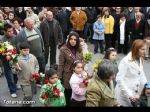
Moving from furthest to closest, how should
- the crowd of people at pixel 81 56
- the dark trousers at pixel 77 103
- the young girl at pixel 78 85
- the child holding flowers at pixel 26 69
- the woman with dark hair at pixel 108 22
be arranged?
the woman with dark hair at pixel 108 22 < the child holding flowers at pixel 26 69 < the dark trousers at pixel 77 103 < the young girl at pixel 78 85 < the crowd of people at pixel 81 56

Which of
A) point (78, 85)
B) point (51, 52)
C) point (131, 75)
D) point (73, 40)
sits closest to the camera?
point (131, 75)

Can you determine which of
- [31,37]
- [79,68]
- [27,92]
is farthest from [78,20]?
[79,68]

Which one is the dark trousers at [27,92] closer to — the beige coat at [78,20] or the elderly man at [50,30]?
the elderly man at [50,30]

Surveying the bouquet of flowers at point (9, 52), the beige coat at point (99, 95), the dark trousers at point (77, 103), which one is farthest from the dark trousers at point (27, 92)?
the beige coat at point (99, 95)

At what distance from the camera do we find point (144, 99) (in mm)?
6461

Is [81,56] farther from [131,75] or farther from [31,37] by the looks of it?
[31,37]

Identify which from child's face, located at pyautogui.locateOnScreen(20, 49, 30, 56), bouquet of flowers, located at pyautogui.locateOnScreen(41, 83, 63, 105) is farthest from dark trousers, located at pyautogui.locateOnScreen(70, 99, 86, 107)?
child's face, located at pyautogui.locateOnScreen(20, 49, 30, 56)

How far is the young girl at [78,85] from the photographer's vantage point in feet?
22.1

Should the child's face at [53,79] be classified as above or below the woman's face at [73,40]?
below

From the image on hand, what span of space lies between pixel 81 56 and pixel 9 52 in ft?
4.91

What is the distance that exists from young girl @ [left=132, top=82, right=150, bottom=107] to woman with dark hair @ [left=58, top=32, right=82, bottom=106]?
4.45ft

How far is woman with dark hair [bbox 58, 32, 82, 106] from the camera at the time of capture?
23.7 feet

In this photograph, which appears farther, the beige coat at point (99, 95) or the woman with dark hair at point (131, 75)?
the woman with dark hair at point (131, 75)
